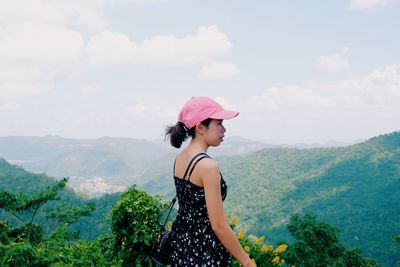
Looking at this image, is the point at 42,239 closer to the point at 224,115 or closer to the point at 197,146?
the point at 197,146

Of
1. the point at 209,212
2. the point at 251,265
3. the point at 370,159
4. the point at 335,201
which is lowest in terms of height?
the point at 251,265

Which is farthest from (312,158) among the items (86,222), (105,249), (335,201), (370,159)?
(105,249)

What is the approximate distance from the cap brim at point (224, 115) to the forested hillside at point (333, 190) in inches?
1787

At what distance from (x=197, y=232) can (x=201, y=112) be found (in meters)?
0.69

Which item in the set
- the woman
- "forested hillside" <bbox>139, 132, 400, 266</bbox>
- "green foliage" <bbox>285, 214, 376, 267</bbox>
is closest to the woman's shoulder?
the woman

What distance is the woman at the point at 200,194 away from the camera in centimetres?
217

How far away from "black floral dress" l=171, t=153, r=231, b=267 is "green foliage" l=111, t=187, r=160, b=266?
1.94 metres

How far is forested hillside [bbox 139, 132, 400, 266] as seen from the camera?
54556 millimetres

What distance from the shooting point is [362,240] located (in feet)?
167

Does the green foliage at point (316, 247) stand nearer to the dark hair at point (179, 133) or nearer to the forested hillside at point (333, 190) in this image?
the dark hair at point (179, 133)

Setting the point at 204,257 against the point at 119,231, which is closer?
the point at 204,257

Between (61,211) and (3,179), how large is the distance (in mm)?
62647

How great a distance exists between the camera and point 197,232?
92.7 inches

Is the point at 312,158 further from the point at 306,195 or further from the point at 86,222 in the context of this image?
the point at 86,222
